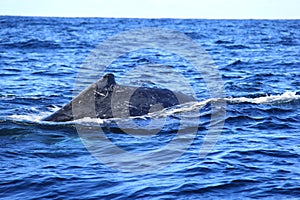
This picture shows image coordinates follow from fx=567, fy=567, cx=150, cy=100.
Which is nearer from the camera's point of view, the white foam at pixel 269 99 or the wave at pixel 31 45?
the white foam at pixel 269 99

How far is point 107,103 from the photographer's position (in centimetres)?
1192

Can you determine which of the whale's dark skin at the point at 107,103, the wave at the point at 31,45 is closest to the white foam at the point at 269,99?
the whale's dark skin at the point at 107,103

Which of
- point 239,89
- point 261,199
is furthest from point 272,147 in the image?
point 239,89

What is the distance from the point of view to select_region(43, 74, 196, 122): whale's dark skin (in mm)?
11742

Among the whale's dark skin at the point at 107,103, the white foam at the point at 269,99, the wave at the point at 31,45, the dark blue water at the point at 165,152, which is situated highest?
the wave at the point at 31,45

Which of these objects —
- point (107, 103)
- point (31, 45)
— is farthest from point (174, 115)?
point (31, 45)

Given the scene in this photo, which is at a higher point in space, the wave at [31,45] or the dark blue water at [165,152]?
the wave at [31,45]

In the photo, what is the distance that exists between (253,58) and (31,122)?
66.0 ft

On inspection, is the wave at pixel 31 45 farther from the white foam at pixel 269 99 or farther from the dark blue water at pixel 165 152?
the white foam at pixel 269 99

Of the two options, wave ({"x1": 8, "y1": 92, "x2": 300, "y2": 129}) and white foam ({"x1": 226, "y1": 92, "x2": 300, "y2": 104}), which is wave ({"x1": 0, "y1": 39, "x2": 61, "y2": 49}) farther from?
white foam ({"x1": 226, "y1": 92, "x2": 300, "y2": 104})

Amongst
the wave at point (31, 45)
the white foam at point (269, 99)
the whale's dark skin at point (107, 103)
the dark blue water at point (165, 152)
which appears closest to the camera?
the dark blue water at point (165, 152)

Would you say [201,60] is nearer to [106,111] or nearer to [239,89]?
[239,89]

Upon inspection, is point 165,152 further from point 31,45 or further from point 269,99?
point 31,45

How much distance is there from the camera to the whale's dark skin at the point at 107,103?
11.7 metres
